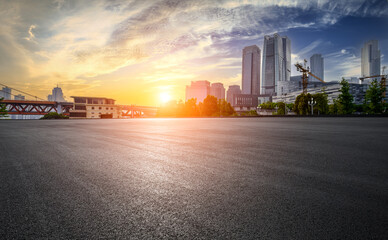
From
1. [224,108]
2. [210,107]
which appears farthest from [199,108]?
[224,108]

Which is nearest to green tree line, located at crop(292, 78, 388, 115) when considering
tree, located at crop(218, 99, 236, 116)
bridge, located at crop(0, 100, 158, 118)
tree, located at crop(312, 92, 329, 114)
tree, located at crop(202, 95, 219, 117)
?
tree, located at crop(312, 92, 329, 114)

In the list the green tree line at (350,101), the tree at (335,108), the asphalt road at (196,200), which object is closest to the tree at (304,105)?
the green tree line at (350,101)

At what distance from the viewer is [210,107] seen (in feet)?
260

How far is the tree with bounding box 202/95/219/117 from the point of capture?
7938 centimetres

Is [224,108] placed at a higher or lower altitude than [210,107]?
lower

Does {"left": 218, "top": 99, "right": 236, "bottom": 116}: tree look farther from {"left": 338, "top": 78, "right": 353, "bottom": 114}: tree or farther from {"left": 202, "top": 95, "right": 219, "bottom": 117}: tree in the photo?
{"left": 338, "top": 78, "right": 353, "bottom": 114}: tree

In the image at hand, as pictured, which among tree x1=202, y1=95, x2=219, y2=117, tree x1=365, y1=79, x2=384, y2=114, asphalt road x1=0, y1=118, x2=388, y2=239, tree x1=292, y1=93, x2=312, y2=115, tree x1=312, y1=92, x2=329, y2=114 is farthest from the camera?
tree x1=202, y1=95, x2=219, y2=117

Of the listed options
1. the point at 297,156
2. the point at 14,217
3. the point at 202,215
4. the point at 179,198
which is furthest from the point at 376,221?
the point at 14,217

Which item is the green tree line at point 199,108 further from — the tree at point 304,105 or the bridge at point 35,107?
the bridge at point 35,107

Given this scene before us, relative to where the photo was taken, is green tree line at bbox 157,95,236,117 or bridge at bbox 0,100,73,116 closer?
bridge at bbox 0,100,73,116

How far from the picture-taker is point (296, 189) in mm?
2432

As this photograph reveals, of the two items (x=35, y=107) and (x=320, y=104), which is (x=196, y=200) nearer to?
(x=320, y=104)

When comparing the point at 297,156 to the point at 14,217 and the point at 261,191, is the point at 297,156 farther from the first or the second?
the point at 14,217

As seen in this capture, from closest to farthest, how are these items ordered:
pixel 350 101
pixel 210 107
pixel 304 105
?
pixel 350 101 → pixel 304 105 → pixel 210 107
